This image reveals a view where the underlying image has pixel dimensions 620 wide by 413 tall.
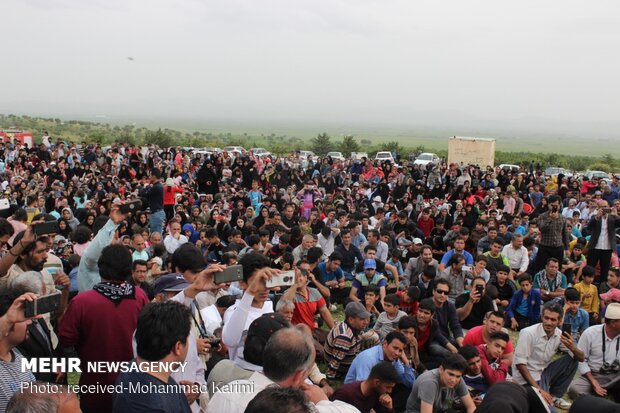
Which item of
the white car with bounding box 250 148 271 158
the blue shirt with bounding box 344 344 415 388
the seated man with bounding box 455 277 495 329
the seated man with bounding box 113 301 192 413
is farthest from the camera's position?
the white car with bounding box 250 148 271 158

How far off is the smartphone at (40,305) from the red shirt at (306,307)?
314cm

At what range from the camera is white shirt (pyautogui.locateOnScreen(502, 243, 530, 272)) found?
9.16 metres

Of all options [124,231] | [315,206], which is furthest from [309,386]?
[315,206]

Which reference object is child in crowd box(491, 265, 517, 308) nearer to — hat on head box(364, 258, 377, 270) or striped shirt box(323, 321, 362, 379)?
hat on head box(364, 258, 377, 270)

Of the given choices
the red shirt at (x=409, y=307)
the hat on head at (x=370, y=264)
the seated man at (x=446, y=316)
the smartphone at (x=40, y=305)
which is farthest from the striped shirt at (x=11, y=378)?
the hat on head at (x=370, y=264)

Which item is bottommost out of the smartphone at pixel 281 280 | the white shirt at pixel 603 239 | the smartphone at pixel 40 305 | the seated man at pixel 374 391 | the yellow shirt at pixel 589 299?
the yellow shirt at pixel 589 299

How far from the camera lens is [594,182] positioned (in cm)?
1697

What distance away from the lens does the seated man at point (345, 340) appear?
5.35 meters

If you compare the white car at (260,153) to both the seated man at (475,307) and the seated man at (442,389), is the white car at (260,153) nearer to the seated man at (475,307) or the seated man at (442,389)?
the seated man at (475,307)

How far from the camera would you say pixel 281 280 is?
10.8 feet

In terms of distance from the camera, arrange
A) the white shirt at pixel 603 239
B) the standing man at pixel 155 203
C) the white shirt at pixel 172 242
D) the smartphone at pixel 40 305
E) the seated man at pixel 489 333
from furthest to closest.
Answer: the standing man at pixel 155 203 → the white shirt at pixel 603 239 → the white shirt at pixel 172 242 → the seated man at pixel 489 333 → the smartphone at pixel 40 305

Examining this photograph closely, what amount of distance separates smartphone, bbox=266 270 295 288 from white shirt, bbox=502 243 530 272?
6744 millimetres

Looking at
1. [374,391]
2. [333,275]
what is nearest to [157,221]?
[333,275]

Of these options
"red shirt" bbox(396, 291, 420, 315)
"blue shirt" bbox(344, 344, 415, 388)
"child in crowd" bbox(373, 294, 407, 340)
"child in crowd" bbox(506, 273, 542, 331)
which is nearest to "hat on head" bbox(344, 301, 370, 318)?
"child in crowd" bbox(373, 294, 407, 340)
